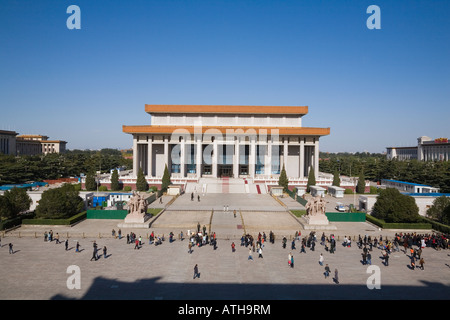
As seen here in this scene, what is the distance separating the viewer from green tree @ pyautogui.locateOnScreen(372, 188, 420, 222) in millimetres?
31375

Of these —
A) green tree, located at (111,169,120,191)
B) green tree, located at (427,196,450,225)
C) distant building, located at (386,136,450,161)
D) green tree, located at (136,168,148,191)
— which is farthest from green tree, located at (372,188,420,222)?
distant building, located at (386,136,450,161)

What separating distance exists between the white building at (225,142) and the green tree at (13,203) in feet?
96.4

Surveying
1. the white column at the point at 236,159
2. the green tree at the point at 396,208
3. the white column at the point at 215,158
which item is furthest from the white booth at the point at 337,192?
the white column at the point at 215,158

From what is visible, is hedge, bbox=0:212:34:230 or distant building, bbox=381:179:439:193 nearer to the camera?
hedge, bbox=0:212:34:230

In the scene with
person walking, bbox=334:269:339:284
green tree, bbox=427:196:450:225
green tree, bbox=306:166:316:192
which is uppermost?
green tree, bbox=306:166:316:192

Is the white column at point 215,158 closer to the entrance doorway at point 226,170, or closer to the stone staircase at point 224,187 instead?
the entrance doorway at point 226,170

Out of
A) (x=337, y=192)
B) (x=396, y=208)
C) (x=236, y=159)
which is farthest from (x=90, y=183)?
(x=396, y=208)

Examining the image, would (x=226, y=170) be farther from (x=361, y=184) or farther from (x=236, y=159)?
(x=361, y=184)

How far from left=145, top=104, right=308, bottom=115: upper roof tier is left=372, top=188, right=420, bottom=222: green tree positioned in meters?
37.7

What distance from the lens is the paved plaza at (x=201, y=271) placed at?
1633cm

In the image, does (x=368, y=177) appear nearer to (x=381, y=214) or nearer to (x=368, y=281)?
(x=381, y=214)

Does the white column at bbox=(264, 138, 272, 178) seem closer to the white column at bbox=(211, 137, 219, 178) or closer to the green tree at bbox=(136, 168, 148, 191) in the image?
the white column at bbox=(211, 137, 219, 178)
